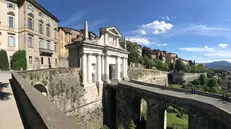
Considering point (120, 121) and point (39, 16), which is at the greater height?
point (39, 16)

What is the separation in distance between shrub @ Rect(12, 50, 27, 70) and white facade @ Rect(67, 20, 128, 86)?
9241 mm

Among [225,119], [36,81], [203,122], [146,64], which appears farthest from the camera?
[146,64]

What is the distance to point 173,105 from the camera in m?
11.4

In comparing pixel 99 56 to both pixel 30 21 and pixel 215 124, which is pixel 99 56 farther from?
pixel 30 21

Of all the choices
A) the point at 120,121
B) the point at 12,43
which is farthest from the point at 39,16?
Answer: the point at 120,121

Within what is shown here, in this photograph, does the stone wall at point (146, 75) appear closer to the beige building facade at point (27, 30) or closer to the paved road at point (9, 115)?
the beige building facade at point (27, 30)

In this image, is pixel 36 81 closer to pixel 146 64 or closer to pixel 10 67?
pixel 10 67

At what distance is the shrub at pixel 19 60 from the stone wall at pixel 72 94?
11063mm

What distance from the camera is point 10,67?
21.3 metres

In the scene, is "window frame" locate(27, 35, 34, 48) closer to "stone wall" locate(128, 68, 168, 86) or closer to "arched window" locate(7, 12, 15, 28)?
"arched window" locate(7, 12, 15, 28)

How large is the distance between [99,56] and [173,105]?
10147mm

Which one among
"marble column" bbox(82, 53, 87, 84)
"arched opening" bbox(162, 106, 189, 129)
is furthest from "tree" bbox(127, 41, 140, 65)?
"marble column" bbox(82, 53, 87, 84)

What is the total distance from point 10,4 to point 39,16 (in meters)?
4.56

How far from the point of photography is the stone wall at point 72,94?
41.6ft
